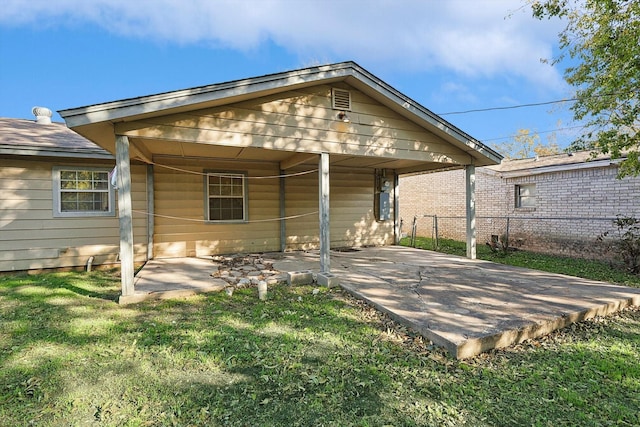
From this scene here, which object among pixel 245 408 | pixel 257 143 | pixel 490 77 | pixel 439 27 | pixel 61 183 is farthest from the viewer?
pixel 490 77

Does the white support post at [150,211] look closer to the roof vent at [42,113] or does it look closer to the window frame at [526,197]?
the roof vent at [42,113]

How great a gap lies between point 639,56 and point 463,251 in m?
6.15

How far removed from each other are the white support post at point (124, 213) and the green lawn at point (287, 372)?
0.50 metres

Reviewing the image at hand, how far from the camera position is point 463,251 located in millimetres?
10070

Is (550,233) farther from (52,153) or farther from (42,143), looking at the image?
(42,143)

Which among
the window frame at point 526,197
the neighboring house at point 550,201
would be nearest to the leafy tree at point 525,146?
the neighboring house at point 550,201

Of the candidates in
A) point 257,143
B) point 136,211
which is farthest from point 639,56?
point 136,211

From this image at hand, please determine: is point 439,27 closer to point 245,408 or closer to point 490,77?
point 490,77

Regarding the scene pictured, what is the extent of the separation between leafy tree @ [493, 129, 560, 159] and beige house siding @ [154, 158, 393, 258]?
23.3m

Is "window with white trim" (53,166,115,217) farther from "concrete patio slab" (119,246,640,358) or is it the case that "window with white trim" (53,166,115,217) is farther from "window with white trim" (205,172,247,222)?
"window with white trim" (205,172,247,222)

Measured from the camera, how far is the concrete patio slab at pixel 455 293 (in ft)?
11.5

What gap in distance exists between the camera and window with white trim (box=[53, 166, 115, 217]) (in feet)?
22.0

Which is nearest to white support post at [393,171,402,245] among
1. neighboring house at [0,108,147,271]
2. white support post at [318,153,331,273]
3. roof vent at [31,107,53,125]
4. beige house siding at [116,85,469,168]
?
beige house siding at [116,85,469,168]

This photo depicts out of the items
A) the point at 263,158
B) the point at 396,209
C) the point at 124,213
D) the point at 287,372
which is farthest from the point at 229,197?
the point at 287,372
